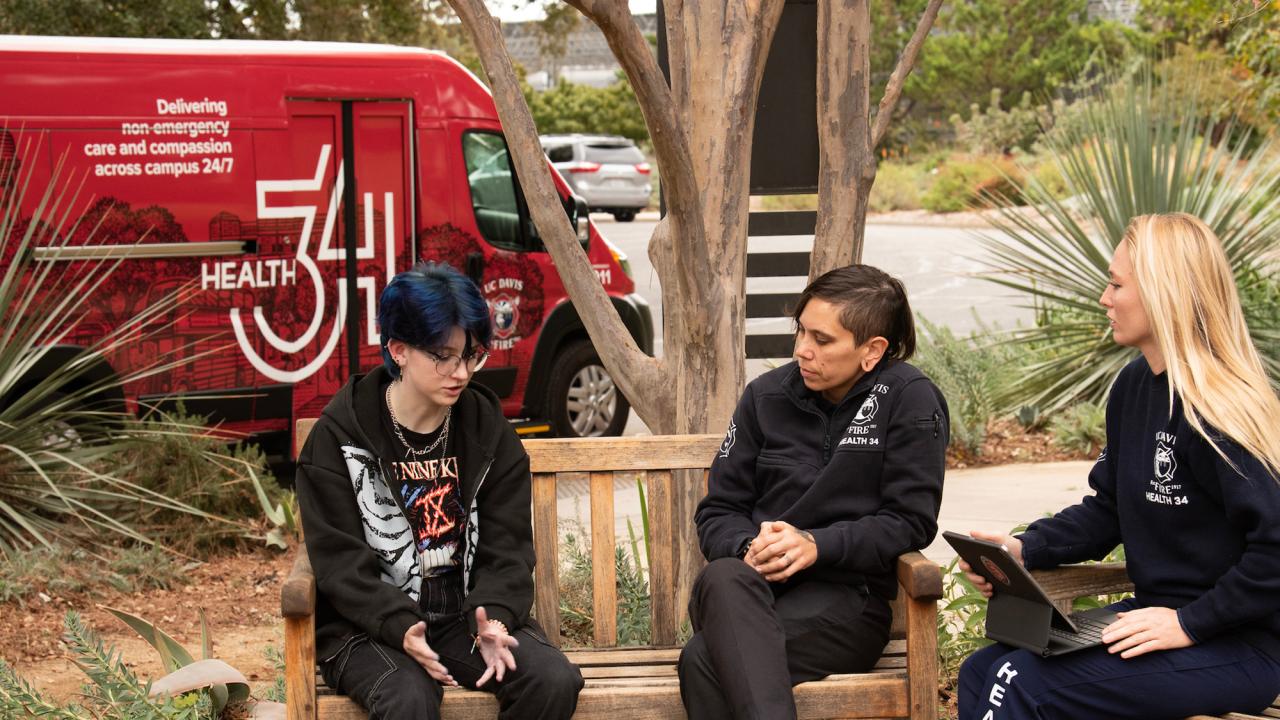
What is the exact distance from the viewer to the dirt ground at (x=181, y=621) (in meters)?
4.97

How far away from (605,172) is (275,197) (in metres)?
21.8

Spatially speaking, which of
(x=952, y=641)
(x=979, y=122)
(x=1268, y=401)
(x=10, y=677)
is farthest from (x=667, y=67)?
(x=979, y=122)

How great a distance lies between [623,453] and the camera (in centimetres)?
381

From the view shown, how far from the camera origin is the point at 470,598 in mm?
3270

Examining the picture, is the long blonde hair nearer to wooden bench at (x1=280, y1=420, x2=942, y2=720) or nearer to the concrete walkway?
wooden bench at (x1=280, y1=420, x2=942, y2=720)

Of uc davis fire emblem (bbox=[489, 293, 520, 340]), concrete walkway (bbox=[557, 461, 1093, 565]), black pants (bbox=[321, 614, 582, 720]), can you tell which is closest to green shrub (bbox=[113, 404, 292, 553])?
concrete walkway (bbox=[557, 461, 1093, 565])

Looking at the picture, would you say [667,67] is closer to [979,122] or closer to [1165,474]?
[1165,474]

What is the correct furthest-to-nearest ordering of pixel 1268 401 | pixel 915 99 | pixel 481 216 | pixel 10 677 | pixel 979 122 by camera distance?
pixel 915 99 → pixel 979 122 → pixel 481 216 → pixel 10 677 → pixel 1268 401

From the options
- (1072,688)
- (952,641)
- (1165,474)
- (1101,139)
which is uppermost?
(1101,139)

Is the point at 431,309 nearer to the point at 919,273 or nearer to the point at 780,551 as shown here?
the point at 780,551

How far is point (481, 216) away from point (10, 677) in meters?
5.15

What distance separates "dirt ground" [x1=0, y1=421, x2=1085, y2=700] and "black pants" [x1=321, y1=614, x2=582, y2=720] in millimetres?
1558

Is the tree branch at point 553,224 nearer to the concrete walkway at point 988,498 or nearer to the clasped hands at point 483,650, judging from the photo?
the clasped hands at point 483,650

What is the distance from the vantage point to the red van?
7.29m
